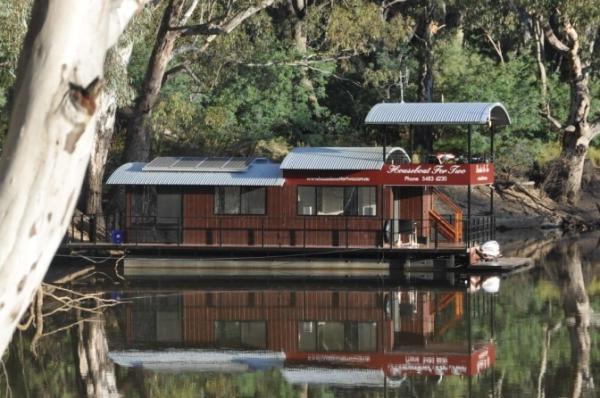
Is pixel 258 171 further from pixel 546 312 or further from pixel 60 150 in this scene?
pixel 60 150

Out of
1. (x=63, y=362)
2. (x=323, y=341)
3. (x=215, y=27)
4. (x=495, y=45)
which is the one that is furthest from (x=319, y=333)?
(x=495, y=45)

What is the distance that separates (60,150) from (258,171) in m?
26.6

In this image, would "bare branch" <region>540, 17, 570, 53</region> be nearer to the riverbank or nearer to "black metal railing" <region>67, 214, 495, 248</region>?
the riverbank

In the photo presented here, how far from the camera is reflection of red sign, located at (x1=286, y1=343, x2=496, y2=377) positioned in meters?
19.0

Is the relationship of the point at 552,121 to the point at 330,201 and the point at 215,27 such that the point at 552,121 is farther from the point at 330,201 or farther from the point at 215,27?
the point at 330,201

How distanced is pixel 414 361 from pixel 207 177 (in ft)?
42.2

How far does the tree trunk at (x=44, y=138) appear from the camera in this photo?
4.96 m

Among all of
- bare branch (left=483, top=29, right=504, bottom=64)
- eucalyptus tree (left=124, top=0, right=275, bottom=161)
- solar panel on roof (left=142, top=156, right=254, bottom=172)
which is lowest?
solar panel on roof (left=142, top=156, right=254, bottom=172)

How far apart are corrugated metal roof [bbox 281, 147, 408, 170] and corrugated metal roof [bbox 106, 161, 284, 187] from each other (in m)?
0.52

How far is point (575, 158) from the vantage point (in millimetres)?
46594

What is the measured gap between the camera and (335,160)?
3089 cm

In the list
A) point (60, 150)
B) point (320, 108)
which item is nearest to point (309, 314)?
point (60, 150)

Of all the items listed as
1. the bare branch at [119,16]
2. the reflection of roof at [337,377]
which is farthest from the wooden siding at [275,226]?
the bare branch at [119,16]

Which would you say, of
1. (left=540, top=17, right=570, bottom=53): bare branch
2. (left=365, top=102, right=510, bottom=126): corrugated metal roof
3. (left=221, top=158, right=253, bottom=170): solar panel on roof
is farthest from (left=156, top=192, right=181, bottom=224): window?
(left=540, top=17, right=570, bottom=53): bare branch
